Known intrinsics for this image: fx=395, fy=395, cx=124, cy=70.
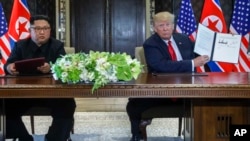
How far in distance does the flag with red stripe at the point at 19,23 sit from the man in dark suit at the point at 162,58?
9.70ft

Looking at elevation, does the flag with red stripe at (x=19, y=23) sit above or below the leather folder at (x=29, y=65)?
above

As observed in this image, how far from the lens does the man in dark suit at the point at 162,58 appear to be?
3059 millimetres

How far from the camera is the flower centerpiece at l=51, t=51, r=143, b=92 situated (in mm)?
2203

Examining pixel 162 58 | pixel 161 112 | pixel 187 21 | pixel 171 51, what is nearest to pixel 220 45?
pixel 187 21

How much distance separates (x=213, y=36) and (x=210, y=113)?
5.24 feet

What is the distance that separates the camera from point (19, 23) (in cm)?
568

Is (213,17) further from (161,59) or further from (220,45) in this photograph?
(161,59)

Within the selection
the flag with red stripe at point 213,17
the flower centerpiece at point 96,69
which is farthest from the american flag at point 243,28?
the flower centerpiece at point 96,69

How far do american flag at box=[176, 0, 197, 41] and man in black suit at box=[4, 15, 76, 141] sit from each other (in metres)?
2.52

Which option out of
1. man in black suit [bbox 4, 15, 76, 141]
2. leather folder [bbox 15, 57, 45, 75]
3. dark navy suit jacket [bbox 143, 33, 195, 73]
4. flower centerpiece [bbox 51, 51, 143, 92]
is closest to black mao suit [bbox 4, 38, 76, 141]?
man in black suit [bbox 4, 15, 76, 141]

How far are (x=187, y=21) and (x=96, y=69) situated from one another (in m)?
3.50

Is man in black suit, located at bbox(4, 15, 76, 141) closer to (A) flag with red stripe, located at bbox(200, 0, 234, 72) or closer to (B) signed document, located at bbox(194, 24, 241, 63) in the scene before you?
(B) signed document, located at bbox(194, 24, 241, 63)

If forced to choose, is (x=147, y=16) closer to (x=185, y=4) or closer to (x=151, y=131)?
(x=185, y=4)

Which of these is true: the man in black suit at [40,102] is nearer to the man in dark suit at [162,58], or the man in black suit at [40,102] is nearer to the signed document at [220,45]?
the man in dark suit at [162,58]
